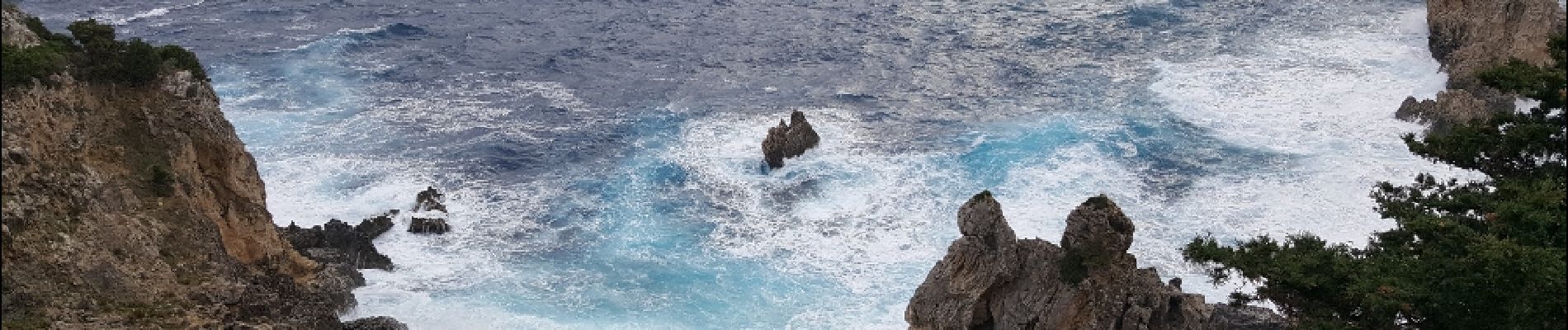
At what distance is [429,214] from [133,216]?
19740 millimetres

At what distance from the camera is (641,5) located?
87.8 meters

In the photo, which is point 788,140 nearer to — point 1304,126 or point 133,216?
point 1304,126

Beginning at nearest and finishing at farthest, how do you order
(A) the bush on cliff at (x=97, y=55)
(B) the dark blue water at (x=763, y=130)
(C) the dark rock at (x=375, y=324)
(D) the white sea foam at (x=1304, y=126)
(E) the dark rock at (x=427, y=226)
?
(A) the bush on cliff at (x=97, y=55) → (C) the dark rock at (x=375, y=324) → (B) the dark blue water at (x=763, y=130) → (E) the dark rock at (x=427, y=226) → (D) the white sea foam at (x=1304, y=126)

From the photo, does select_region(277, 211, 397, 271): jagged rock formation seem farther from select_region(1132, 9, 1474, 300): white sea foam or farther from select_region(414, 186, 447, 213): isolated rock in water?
select_region(1132, 9, 1474, 300): white sea foam

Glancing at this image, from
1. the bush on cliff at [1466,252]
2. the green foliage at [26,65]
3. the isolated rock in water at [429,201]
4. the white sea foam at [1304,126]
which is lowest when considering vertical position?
the white sea foam at [1304,126]

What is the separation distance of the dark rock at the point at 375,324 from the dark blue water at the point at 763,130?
2.88 metres

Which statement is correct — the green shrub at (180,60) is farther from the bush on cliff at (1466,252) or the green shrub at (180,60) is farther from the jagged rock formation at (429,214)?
the bush on cliff at (1466,252)

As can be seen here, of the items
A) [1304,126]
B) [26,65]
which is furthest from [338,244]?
[1304,126]

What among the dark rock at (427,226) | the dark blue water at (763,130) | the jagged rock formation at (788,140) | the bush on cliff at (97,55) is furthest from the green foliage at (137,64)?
the jagged rock formation at (788,140)

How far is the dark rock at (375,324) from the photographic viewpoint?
134 feet

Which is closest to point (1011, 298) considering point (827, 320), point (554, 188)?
point (827, 320)

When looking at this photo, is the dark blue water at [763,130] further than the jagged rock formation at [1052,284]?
Yes

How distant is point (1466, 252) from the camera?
2620 cm

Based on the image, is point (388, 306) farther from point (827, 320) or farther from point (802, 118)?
point (802, 118)
